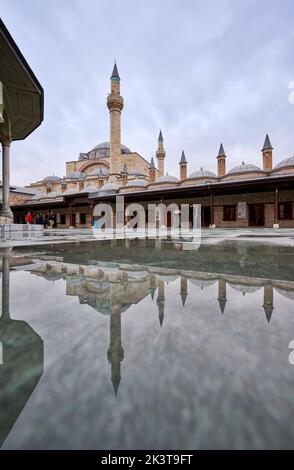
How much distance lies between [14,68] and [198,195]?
14974 mm

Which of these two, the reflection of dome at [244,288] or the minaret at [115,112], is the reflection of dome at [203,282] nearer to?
the reflection of dome at [244,288]

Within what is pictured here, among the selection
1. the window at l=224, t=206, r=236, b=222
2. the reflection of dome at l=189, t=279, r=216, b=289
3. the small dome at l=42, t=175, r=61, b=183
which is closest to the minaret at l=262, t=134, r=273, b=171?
the window at l=224, t=206, r=236, b=222

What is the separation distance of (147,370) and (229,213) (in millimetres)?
18499

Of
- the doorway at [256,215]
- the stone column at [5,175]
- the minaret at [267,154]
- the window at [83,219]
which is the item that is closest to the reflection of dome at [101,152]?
the window at [83,219]

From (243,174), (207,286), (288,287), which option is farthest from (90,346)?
(243,174)

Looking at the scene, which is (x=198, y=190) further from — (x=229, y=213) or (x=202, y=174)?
(x=202, y=174)

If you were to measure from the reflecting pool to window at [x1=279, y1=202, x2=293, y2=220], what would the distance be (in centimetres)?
1692

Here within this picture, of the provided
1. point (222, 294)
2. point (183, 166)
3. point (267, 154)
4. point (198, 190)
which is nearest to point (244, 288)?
point (222, 294)

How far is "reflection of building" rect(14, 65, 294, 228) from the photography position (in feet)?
52.4

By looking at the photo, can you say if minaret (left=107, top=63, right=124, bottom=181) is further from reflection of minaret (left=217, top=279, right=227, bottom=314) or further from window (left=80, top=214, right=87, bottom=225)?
reflection of minaret (left=217, top=279, right=227, bottom=314)

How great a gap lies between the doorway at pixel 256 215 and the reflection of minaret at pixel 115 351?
1794 centimetres

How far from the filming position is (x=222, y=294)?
177 centimetres

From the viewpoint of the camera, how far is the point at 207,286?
2016 millimetres
